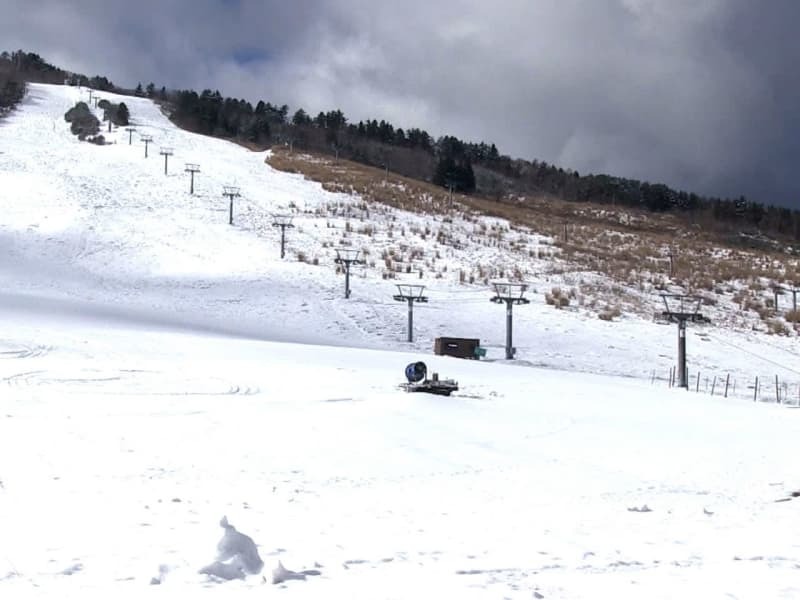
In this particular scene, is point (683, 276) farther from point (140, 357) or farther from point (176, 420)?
point (176, 420)

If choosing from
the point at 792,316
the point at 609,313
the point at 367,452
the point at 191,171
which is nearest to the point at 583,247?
the point at 792,316

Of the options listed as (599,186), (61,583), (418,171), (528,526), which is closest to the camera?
(61,583)

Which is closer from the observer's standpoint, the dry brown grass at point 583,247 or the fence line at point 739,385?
the fence line at point 739,385

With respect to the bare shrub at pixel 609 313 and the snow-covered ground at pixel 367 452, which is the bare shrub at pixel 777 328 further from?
the bare shrub at pixel 609 313

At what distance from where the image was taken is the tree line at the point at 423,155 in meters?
91.4

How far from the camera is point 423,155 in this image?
113938 mm

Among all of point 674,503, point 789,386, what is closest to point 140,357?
point 674,503

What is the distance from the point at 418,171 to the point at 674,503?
304ft

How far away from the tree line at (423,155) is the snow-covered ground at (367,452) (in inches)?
2136

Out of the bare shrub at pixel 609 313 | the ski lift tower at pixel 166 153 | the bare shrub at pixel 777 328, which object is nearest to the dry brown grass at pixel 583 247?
the bare shrub at pixel 609 313

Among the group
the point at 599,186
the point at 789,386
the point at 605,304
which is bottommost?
the point at 789,386

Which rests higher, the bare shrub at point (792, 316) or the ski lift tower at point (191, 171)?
the ski lift tower at point (191, 171)

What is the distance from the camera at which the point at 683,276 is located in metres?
42.5

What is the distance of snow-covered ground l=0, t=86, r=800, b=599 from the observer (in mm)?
5676
